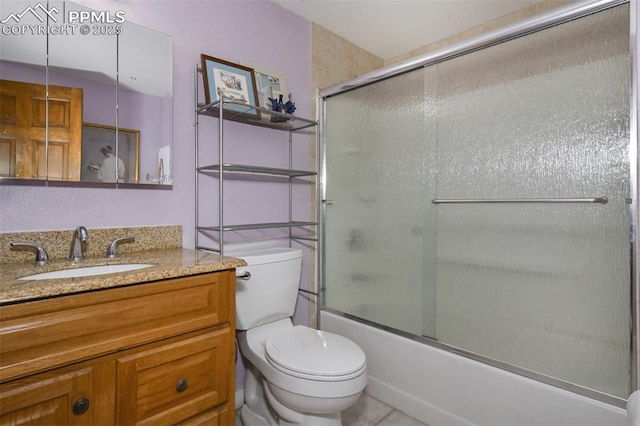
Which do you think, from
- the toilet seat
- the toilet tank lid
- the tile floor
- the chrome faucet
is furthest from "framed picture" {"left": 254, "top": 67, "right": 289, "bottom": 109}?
the tile floor

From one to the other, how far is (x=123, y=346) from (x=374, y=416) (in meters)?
1.30

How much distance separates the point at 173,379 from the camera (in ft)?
3.36

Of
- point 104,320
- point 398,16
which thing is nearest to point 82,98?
point 104,320

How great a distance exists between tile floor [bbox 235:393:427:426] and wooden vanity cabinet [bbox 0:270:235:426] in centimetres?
73

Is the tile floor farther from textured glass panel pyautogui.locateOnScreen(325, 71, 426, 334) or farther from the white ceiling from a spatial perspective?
the white ceiling

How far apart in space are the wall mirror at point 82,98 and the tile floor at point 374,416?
4.45ft

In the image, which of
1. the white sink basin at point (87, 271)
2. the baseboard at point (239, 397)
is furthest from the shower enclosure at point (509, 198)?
the white sink basin at point (87, 271)

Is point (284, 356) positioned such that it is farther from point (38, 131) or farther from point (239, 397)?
point (38, 131)

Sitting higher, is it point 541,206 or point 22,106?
point 22,106

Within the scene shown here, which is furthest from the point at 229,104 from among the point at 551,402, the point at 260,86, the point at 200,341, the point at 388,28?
the point at 551,402

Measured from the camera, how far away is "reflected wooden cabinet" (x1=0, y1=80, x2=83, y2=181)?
1127 mm

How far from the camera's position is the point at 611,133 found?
3.96 feet

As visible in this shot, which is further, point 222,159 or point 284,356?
point 222,159

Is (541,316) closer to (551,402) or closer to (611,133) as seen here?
(551,402)
